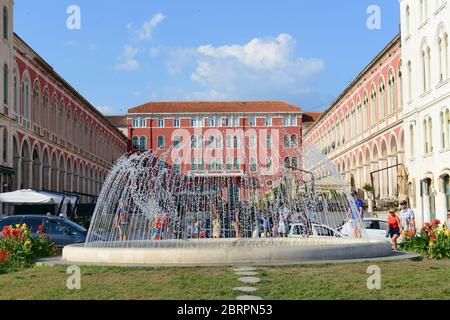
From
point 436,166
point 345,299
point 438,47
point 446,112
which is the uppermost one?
point 438,47

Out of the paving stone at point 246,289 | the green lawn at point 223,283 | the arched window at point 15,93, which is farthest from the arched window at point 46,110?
the paving stone at point 246,289

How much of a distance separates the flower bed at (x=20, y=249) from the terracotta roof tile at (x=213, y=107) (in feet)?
286

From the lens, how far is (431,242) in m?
14.8

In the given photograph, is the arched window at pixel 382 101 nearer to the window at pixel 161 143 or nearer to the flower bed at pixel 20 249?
the flower bed at pixel 20 249

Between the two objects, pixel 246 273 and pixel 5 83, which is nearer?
pixel 246 273

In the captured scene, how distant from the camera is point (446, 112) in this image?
31.5 metres

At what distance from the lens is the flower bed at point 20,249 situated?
13609mm

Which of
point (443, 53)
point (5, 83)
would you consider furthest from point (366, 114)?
point (5, 83)

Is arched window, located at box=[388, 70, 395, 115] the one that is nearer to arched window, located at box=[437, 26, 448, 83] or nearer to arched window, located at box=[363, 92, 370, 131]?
arched window, located at box=[363, 92, 370, 131]

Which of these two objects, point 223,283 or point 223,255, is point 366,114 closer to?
point 223,255

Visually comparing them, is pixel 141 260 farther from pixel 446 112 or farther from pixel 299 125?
pixel 299 125

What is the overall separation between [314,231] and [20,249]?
9467 millimetres

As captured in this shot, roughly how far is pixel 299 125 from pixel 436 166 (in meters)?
70.0
